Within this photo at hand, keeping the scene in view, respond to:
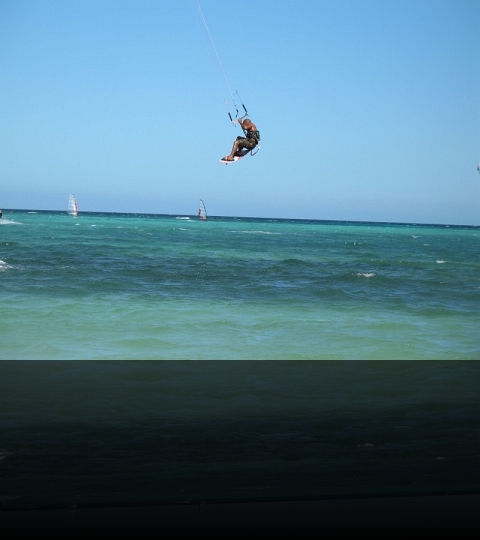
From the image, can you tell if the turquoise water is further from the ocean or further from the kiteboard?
the kiteboard

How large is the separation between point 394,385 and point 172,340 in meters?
4.50

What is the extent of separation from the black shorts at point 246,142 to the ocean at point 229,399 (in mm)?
2067

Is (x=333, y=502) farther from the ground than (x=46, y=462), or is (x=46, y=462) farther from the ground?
(x=333, y=502)

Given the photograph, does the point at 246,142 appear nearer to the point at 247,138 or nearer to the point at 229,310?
the point at 247,138

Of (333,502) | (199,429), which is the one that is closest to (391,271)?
(199,429)

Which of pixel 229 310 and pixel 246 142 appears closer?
pixel 246 142

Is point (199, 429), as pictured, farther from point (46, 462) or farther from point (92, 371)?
point (92, 371)

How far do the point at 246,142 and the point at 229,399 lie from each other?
8.60 feet

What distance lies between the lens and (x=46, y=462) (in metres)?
3.78

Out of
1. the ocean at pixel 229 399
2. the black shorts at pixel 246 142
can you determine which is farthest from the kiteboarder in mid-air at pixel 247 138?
the ocean at pixel 229 399

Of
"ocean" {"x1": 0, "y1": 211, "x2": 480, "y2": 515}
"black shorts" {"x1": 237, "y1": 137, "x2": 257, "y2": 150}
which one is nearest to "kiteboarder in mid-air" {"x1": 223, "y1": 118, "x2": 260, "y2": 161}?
"black shorts" {"x1": 237, "y1": 137, "x2": 257, "y2": 150}

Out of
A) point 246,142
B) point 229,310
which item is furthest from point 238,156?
point 229,310

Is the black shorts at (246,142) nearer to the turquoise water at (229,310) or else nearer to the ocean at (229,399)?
the ocean at (229,399)

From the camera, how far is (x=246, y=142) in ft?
23.3
